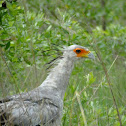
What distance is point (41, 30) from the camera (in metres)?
5.11

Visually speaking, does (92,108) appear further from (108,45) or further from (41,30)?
(108,45)

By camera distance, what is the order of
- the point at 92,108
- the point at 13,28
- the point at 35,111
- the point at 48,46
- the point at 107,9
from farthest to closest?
the point at 107,9 → the point at 48,46 → the point at 13,28 → the point at 92,108 → the point at 35,111

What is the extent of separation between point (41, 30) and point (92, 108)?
1.71 metres

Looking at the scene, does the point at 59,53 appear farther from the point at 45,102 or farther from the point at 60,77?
the point at 45,102

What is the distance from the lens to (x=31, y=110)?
3.54 meters

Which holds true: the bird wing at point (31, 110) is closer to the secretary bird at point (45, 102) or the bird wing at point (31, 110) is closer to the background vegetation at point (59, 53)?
the secretary bird at point (45, 102)

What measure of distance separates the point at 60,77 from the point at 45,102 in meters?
0.65

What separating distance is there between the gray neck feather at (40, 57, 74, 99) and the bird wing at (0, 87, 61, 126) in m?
0.19

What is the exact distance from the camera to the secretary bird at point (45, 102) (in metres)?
3.37

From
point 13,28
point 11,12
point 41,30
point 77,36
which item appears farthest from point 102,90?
point 11,12

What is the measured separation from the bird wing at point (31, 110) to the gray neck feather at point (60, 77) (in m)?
0.19

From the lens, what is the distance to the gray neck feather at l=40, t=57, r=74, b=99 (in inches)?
162

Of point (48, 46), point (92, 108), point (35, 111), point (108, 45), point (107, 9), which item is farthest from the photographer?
point (107, 9)

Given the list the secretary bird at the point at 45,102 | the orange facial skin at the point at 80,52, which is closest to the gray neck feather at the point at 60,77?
the secretary bird at the point at 45,102
